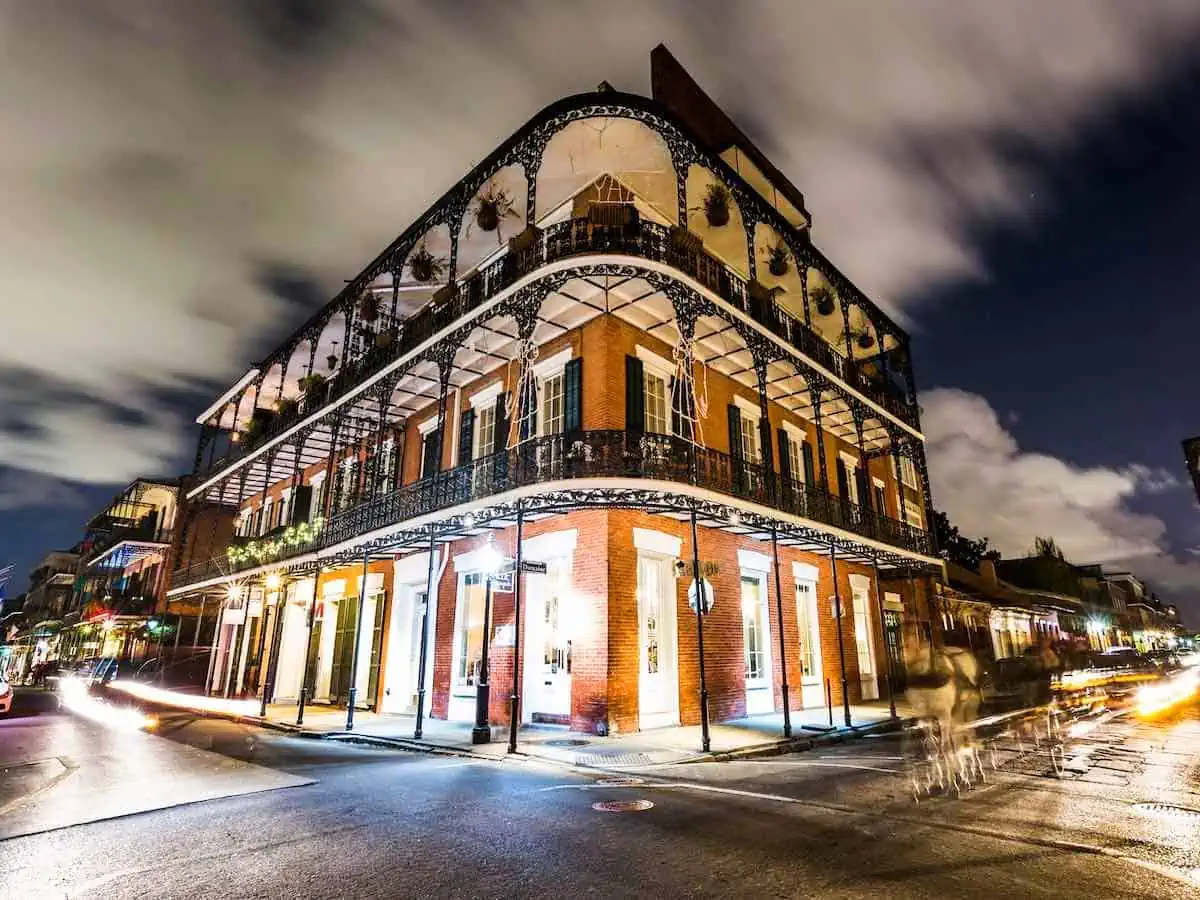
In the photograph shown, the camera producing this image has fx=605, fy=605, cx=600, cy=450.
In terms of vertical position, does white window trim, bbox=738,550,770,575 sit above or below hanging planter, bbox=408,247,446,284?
below

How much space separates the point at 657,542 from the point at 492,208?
7650mm

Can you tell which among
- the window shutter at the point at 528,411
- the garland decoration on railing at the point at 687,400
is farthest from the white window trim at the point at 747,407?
the window shutter at the point at 528,411

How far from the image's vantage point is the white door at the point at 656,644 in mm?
11383

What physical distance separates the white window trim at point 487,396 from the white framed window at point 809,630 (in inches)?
366

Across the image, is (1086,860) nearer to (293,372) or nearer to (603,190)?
(603,190)

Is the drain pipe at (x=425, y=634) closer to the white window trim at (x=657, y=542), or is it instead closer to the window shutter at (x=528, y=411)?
the window shutter at (x=528, y=411)

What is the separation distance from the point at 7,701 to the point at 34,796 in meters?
12.4

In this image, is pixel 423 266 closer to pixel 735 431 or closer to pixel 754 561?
pixel 735 431

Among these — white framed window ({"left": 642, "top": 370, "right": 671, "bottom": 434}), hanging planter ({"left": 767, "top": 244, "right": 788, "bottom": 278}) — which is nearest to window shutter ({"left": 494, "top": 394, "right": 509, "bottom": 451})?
white framed window ({"left": 642, "top": 370, "right": 671, "bottom": 434})

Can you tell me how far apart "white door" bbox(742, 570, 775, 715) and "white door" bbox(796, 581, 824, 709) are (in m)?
1.43

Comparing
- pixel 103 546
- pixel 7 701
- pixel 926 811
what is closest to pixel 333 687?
pixel 7 701

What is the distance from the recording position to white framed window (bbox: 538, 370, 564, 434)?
1309 centimetres

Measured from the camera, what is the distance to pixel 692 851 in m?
4.44

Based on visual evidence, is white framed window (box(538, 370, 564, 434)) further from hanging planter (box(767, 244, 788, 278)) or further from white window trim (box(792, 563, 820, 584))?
white window trim (box(792, 563, 820, 584))
